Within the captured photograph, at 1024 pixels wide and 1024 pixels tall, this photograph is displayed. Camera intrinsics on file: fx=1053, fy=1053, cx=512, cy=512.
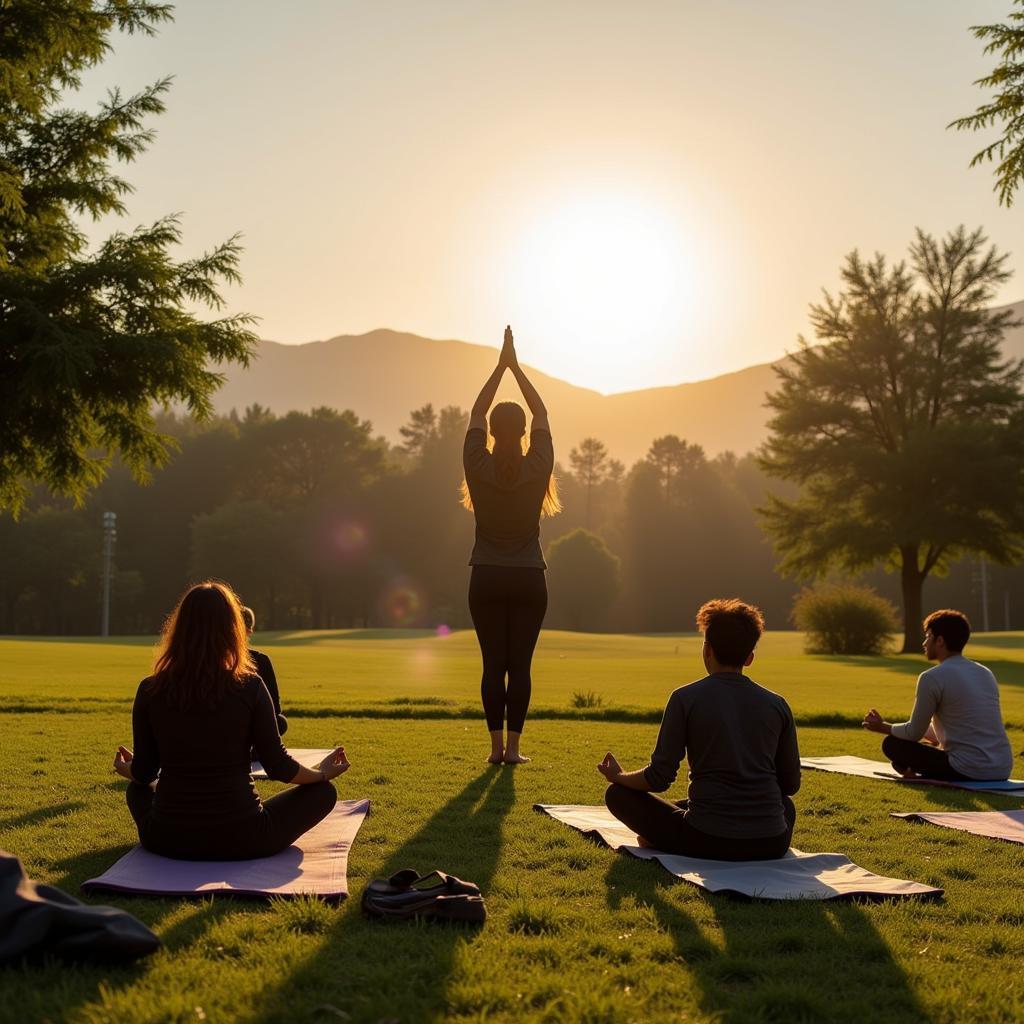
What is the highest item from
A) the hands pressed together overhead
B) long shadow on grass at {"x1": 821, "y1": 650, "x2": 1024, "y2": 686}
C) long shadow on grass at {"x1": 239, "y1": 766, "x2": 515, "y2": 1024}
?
the hands pressed together overhead

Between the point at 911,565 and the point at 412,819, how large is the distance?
33.5 meters

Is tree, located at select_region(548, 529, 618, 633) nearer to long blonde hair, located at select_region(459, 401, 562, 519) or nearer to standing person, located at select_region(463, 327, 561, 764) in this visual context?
standing person, located at select_region(463, 327, 561, 764)

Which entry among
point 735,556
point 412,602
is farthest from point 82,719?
point 735,556

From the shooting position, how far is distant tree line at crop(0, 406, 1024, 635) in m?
71.4

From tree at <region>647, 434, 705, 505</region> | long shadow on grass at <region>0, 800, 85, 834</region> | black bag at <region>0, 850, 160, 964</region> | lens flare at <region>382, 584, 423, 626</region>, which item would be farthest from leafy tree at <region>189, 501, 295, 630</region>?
black bag at <region>0, 850, 160, 964</region>

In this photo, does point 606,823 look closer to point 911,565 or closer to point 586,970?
point 586,970

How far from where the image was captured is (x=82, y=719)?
11.5 metres


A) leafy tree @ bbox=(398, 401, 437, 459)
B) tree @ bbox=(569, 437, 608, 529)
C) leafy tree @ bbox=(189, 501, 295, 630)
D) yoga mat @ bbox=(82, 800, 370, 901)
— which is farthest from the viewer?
tree @ bbox=(569, 437, 608, 529)

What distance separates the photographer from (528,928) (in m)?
3.89

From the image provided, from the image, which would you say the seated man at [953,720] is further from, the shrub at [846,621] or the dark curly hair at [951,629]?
the shrub at [846,621]

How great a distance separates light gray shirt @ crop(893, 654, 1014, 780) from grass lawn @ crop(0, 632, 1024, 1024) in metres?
0.45

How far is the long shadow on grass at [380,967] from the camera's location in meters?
2.99

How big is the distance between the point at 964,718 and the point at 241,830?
5.63 metres

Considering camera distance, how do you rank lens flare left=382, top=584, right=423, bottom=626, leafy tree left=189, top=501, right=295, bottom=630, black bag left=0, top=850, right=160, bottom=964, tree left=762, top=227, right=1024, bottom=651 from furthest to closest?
lens flare left=382, top=584, right=423, bottom=626 → leafy tree left=189, top=501, right=295, bottom=630 → tree left=762, top=227, right=1024, bottom=651 → black bag left=0, top=850, right=160, bottom=964
